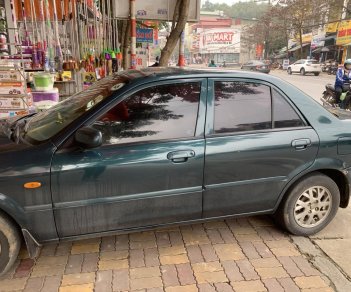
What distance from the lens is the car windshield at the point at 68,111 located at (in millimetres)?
2793

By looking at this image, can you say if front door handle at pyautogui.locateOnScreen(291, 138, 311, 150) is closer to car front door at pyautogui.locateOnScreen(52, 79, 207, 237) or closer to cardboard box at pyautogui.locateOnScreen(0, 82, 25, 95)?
car front door at pyautogui.locateOnScreen(52, 79, 207, 237)

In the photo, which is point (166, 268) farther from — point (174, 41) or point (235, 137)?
point (174, 41)

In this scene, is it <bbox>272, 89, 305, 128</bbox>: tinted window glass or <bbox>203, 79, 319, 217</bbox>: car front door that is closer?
<bbox>203, 79, 319, 217</bbox>: car front door

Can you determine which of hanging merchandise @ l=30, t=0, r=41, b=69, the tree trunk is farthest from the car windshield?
the tree trunk

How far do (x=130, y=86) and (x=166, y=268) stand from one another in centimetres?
156

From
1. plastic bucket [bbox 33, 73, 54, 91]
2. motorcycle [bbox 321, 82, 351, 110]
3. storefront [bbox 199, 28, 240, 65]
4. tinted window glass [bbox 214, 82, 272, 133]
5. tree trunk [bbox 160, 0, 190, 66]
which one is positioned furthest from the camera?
storefront [bbox 199, 28, 240, 65]

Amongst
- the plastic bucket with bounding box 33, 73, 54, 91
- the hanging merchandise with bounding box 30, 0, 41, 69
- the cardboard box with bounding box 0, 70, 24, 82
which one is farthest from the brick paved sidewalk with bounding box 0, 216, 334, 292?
the hanging merchandise with bounding box 30, 0, 41, 69

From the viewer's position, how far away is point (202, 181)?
295cm

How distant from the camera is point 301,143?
317cm

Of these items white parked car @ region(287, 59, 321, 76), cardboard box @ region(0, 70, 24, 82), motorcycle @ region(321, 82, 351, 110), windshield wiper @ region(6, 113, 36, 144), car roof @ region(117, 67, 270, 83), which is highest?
car roof @ region(117, 67, 270, 83)

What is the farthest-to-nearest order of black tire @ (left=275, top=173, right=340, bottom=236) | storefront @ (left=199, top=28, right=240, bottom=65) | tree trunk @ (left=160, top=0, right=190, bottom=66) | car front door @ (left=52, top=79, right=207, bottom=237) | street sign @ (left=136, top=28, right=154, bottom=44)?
storefront @ (left=199, top=28, right=240, bottom=65) < street sign @ (left=136, top=28, right=154, bottom=44) < tree trunk @ (left=160, top=0, right=190, bottom=66) < black tire @ (left=275, top=173, right=340, bottom=236) < car front door @ (left=52, top=79, right=207, bottom=237)

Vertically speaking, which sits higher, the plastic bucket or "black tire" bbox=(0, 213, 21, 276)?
the plastic bucket

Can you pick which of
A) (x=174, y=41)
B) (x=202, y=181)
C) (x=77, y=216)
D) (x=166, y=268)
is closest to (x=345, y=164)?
(x=202, y=181)

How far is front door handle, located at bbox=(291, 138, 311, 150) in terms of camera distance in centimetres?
316
